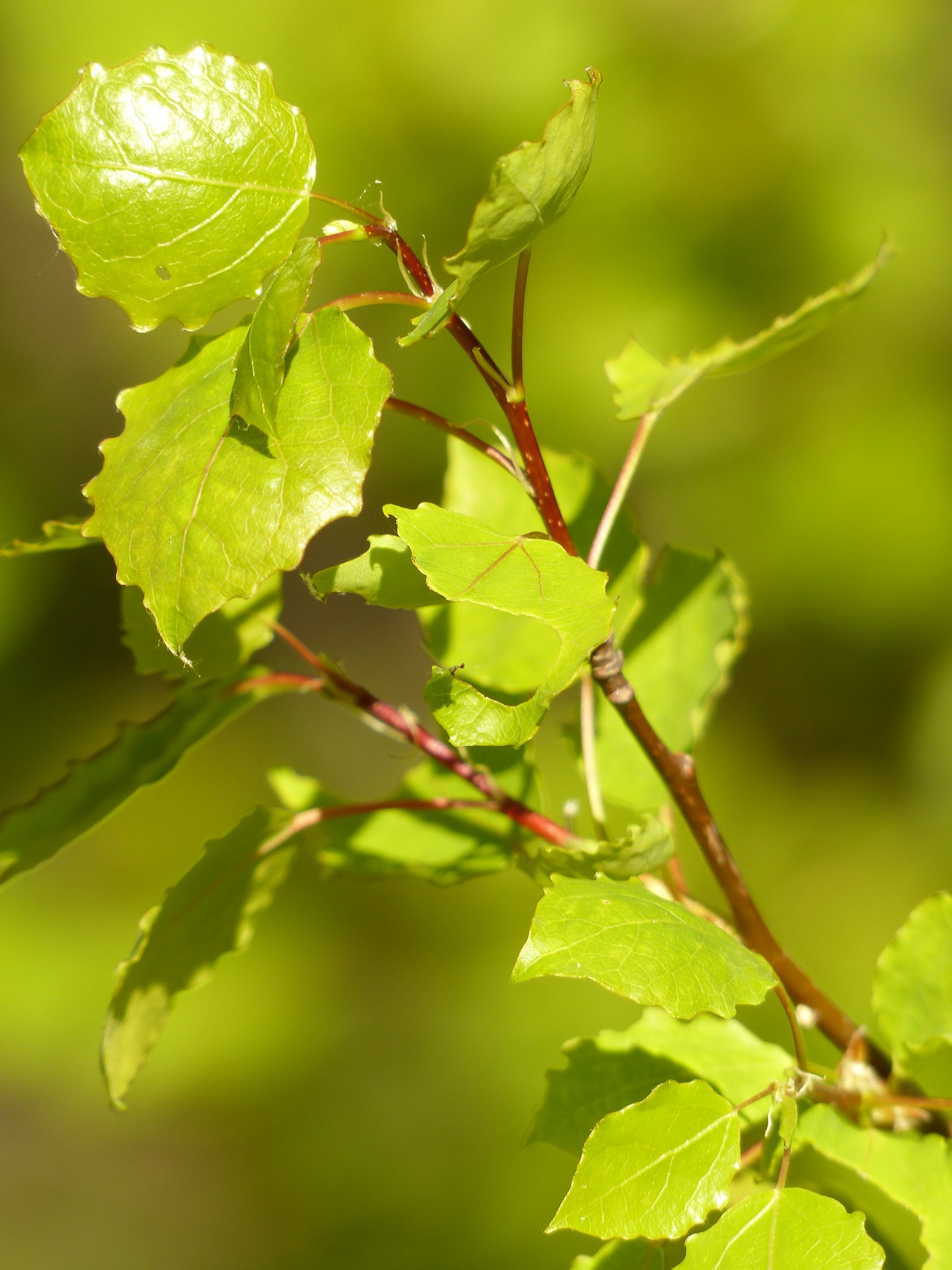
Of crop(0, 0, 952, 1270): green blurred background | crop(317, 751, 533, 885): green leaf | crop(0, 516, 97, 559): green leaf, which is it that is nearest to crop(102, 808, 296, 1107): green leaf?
crop(317, 751, 533, 885): green leaf

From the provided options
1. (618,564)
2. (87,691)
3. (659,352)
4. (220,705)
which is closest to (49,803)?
(220,705)

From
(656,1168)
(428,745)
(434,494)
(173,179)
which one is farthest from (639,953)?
(434,494)

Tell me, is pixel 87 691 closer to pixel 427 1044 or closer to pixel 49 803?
pixel 427 1044

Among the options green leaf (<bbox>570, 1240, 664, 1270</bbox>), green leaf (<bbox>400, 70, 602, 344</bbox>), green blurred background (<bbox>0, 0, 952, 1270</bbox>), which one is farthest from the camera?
green blurred background (<bbox>0, 0, 952, 1270</bbox>)

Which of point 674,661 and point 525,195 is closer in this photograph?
point 525,195

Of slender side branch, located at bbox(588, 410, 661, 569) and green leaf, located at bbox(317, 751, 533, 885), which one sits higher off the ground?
slender side branch, located at bbox(588, 410, 661, 569)

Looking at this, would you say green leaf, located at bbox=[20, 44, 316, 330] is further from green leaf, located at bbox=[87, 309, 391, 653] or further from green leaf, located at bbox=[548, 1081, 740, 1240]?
green leaf, located at bbox=[548, 1081, 740, 1240]

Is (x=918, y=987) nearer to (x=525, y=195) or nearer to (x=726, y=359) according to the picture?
(x=726, y=359)
